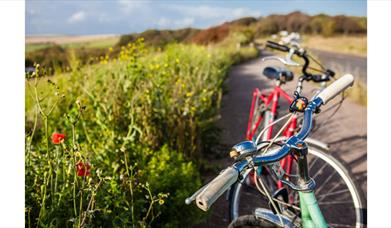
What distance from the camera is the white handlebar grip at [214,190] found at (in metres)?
0.79

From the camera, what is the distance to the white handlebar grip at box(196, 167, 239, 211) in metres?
0.79

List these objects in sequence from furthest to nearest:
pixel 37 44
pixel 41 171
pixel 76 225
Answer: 1. pixel 41 171
2. pixel 37 44
3. pixel 76 225

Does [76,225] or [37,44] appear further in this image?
[37,44]

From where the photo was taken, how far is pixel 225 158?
3.76 metres

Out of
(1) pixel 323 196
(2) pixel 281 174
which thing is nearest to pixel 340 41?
(1) pixel 323 196

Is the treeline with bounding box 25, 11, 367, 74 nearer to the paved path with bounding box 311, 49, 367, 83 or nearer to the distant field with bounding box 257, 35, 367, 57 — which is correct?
the distant field with bounding box 257, 35, 367, 57

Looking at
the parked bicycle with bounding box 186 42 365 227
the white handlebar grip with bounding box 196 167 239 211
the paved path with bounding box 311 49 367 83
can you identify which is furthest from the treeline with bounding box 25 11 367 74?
the white handlebar grip with bounding box 196 167 239 211

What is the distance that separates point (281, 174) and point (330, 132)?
395 cm

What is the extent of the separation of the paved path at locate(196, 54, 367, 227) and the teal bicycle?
4.00ft

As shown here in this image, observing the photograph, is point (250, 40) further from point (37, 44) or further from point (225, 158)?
point (37, 44)

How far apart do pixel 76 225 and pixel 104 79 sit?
2065mm

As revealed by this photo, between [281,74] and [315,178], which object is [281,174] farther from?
[315,178]
